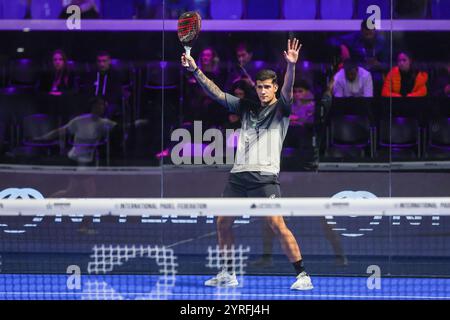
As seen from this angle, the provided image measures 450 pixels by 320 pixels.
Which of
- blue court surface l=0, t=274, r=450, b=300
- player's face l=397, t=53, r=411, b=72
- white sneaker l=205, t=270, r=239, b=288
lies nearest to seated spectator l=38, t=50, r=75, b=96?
blue court surface l=0, t=274, r=450, b=300

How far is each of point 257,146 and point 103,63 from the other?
5.28 feet

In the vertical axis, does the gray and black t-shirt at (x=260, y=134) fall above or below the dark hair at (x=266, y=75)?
below

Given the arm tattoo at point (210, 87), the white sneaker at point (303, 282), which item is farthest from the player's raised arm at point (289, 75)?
the white sneaker at point (303, 282)

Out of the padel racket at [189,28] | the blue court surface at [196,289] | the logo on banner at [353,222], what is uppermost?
the padel racket at [189,28]

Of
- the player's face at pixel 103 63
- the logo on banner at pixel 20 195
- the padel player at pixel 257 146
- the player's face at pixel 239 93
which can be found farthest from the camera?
the logo on banner at pixel 20 195

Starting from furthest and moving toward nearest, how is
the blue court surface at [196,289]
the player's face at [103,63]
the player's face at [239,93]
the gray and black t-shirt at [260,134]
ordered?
the player's face at [103,63] < the player's face at [239,93] < the gray and black t-shirt at [260,134] < the blue court surface at [196,289]

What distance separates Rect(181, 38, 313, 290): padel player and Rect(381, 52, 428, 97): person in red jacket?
3.25ft

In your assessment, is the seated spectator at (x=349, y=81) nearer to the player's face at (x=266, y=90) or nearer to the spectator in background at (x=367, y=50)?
the spectator in background at (x=367, y=50)

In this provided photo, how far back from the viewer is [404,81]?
9508 millimetres

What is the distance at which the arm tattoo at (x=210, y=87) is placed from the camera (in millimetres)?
8852

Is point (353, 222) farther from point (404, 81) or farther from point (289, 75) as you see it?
point (289, 75)

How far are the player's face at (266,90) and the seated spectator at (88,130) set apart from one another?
4.72ft

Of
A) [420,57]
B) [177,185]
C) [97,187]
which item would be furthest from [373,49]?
[97,187]
